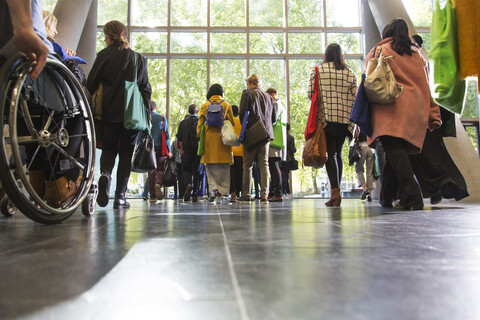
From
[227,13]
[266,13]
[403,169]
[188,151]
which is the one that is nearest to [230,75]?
[227,13]

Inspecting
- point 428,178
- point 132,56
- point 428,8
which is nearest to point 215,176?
point 132,56

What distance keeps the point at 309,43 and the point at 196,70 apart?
3373 millimetres

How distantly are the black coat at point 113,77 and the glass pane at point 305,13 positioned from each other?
27.4 ft

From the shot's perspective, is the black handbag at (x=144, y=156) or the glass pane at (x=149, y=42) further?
the glass pane at (x=149, y=42)

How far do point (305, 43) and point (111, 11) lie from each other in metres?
5.67

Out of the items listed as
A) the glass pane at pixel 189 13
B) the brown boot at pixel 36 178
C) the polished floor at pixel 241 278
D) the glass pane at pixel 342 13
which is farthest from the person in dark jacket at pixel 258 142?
the glass pane at pixel 342 13

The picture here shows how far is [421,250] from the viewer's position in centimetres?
105

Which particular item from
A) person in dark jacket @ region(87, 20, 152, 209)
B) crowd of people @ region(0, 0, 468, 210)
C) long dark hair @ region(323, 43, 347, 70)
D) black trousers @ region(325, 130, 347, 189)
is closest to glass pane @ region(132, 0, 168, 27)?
crowd of people @ region(0, 0, 468, 210)

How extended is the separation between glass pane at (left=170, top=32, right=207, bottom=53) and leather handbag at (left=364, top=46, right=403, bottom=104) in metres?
8.30

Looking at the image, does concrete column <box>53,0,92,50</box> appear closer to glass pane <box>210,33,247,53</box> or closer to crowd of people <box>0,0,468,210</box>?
glass pane <box>210,33,247,53</box>

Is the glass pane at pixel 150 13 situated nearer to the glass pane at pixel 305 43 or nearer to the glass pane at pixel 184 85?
the glass pane at pixel 184 85

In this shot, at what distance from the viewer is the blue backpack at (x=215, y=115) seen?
4918mm

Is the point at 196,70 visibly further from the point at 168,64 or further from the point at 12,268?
the point at 12,268

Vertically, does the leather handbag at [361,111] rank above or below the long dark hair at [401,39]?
below
